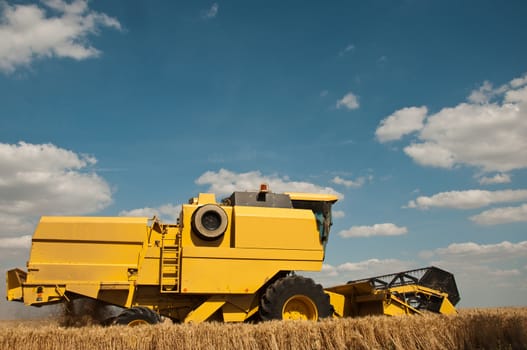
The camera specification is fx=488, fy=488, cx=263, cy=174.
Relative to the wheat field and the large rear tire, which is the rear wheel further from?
the large rear tire

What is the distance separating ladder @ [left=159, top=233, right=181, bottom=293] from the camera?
11.2m

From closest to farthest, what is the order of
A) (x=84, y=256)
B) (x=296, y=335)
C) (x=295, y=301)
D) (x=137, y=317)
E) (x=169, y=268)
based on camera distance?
(x=296, y=335) → (x=137, y=317) → (x=84, y=256) → (x=169, y=268) → (x=295, y=301)

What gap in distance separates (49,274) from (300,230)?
5.88 m

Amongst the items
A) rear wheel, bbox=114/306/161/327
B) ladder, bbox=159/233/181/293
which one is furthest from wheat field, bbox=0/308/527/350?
ladder, bbox=159/233/181/293

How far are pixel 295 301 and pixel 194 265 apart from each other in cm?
255

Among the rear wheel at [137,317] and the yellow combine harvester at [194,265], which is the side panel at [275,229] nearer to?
the yellow combine harvester at [194,265]

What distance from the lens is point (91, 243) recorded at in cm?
1110

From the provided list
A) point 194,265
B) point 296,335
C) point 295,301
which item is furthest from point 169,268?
point 296,335

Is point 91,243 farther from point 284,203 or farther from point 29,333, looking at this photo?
point 284,203

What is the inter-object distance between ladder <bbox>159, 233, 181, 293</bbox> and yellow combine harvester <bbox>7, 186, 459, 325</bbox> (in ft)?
0.08

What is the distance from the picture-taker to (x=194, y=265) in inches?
447

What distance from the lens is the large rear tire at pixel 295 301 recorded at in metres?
11.2

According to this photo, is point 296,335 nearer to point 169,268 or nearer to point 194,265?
point 194,265

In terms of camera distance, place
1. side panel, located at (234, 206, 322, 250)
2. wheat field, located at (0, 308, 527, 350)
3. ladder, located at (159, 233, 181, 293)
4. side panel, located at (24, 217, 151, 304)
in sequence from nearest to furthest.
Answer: wheat field, located at (0, 308, 527, 350)
side panel, located at (24, 217, 151, 304)
ladder, located at (159, 233, 181, 293)
side panel, located at (234, 206, 322, 250)
